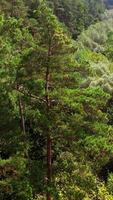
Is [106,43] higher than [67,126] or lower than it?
lower

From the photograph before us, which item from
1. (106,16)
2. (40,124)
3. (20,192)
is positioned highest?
(40,124)

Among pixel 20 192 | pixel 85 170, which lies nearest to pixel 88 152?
pixel 85 170

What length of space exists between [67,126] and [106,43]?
5697 cm

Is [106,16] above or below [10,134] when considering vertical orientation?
below

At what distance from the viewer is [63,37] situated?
22.5 meters

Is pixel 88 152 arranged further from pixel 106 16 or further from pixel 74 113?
pixel 106 16

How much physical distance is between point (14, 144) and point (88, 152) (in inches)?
147

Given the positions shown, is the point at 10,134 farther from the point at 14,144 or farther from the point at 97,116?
the point at 97,116

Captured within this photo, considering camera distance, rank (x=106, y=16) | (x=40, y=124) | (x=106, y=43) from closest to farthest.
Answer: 1. (x=40, y=124)
2. (x=106, y=43)
3. (x=106, y=16)

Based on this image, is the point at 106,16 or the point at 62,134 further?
the point at 106,16

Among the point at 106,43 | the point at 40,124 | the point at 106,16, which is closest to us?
the point at 40,124

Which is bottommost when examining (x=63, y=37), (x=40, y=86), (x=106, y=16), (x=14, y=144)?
(x=106, y=16)

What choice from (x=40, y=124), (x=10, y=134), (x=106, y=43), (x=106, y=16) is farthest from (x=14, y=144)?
(x=106, y=16)

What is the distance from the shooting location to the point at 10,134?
78.1ft
